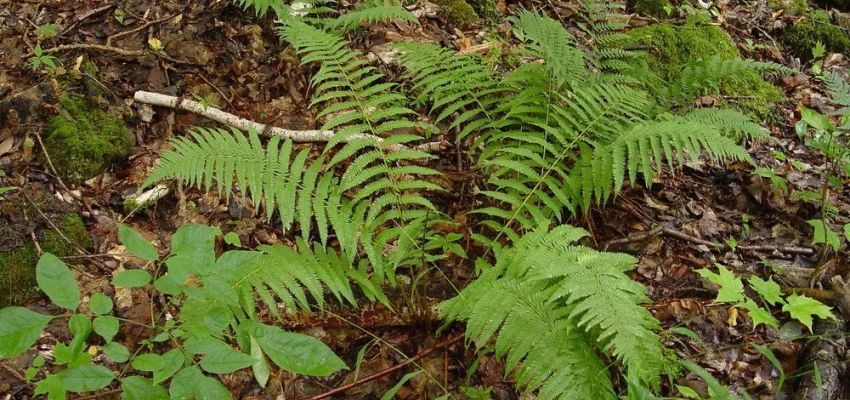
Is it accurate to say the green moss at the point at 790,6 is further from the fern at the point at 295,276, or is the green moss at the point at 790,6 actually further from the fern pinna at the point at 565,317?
the fern at the point at 295,276

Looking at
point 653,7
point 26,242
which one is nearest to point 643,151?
point 653,7

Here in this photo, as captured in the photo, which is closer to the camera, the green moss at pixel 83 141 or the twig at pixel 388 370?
the twig at pixel 388 370

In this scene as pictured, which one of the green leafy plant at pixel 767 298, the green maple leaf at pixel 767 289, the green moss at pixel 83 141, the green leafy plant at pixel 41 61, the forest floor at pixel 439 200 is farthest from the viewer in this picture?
the green leafy plant at pixel 41 61

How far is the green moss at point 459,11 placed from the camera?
4.62 meters

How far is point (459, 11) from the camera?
15.2ft

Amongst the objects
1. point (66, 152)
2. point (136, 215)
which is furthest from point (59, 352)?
point (66, 152)

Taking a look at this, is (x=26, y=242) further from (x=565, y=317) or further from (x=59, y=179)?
(x=565, y=317)

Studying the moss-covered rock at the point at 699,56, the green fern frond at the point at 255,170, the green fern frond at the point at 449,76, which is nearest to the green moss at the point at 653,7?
the moss-covered rock at the point at 699,56

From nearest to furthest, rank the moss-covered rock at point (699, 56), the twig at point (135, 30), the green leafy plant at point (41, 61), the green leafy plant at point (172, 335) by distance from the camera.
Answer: the green leafy plant at point (172, 335)
the green leafy plant at point (41, 61)
the twig at point (135, 30)
the moss-covered rock at point (699, 56)

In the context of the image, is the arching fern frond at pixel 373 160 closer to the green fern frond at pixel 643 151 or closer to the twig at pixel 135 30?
the green fern frond at pixel 643 151

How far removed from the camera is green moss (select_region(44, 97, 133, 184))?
3.38 metres

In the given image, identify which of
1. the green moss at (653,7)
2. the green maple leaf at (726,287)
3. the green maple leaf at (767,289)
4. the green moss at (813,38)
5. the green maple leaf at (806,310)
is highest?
the green moss at (653,7)

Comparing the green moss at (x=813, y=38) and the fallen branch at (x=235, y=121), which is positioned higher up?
the green moss at (x=813, y=38)

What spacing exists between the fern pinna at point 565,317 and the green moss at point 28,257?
6.64 ft
